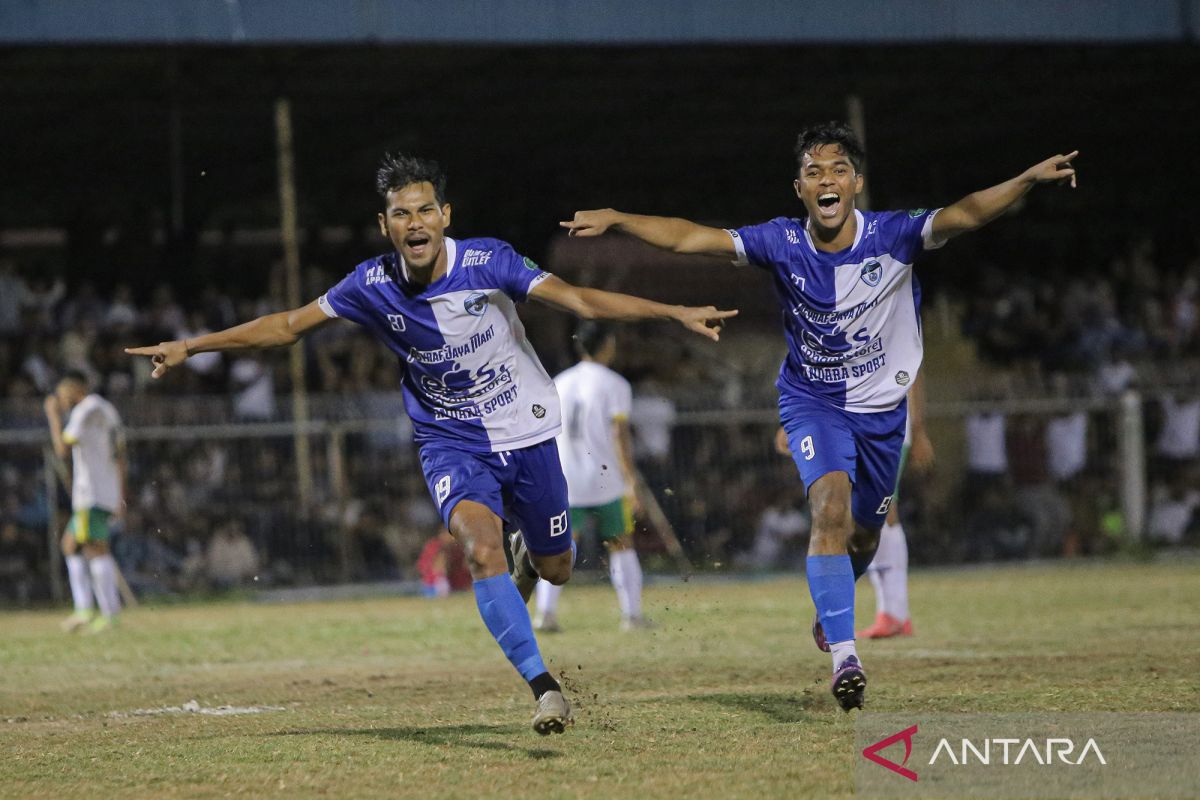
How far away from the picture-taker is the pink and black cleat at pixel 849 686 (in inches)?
318

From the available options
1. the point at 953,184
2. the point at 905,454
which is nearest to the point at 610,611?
the point at 905,454

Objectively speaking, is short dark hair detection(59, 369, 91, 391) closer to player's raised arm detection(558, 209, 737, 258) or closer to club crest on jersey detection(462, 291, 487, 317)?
club crest on jersey detection(462, 291, 487, 317)

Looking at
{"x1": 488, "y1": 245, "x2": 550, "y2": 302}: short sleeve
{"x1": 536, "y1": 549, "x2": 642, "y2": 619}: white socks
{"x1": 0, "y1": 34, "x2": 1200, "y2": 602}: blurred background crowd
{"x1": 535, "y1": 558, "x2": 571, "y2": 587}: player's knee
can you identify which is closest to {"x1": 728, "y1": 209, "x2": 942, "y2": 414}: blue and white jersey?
{"x1": 488, "y1": 245, "x2": 550, "y2": 302}: short sleeve

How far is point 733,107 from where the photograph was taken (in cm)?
2859

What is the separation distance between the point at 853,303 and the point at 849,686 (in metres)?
2.02

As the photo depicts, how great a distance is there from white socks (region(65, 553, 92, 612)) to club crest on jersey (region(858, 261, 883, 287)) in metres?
10.9

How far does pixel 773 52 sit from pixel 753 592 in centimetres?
862

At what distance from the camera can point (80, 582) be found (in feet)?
→ 58.5

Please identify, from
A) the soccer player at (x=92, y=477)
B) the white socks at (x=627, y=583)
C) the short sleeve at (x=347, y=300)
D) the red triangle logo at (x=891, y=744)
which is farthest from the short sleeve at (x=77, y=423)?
the red triangle logo at (x=891, y=744)

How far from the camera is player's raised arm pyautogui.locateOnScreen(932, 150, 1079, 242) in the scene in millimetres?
8438

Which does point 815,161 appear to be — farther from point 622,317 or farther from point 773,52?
point 773,52

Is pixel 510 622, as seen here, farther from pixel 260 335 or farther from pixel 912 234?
pixel 912 234

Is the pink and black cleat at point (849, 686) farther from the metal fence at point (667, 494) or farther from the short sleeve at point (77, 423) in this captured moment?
the metal fence at point (667, 494)

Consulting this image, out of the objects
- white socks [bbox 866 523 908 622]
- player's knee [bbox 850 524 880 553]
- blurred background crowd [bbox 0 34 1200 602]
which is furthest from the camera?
blurred background crowd [bbox 0 34 1200 602]
